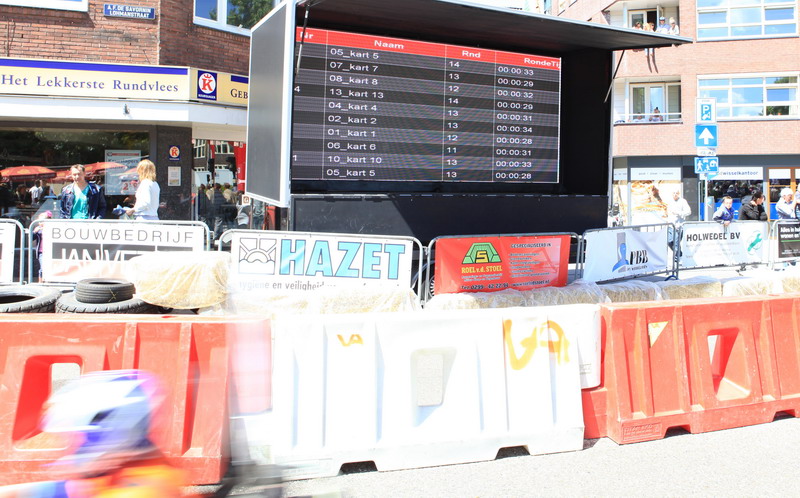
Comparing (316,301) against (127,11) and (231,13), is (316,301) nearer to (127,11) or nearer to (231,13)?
(127,11)

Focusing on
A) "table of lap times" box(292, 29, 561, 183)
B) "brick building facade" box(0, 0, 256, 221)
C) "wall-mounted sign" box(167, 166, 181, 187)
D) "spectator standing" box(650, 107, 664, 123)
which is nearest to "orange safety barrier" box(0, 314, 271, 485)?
"table of lap times" box(292, 29, 561, 183)

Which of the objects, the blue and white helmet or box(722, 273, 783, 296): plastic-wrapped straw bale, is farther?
box(722, 273, 783, 296): plastic-wrapped straw bale

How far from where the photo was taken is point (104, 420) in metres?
2.53

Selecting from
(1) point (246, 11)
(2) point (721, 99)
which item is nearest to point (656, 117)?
(2) point (721, 99)

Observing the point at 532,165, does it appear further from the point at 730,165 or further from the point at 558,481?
the point at 730,165

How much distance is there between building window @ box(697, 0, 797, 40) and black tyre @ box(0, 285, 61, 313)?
103 feet

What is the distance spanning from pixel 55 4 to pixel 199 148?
3.60 m

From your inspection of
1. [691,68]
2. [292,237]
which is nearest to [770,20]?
[691,68]

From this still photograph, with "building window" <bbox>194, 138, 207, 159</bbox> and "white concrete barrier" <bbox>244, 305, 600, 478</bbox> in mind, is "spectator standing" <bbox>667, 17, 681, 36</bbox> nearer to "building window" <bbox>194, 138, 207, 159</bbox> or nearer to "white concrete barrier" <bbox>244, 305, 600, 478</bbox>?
"building window" <bbox>194, 138, 207, 159</bbox>

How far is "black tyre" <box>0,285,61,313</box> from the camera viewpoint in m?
7.18

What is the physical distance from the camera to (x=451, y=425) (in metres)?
4.82

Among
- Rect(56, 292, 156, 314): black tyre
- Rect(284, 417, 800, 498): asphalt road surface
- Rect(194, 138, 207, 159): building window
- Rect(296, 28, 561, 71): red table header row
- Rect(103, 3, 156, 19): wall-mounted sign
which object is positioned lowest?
Rect(284, 417, 800, 498): asphalt road surface

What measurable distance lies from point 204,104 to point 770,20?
92.7ft

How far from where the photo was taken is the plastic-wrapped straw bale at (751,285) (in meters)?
10.3
